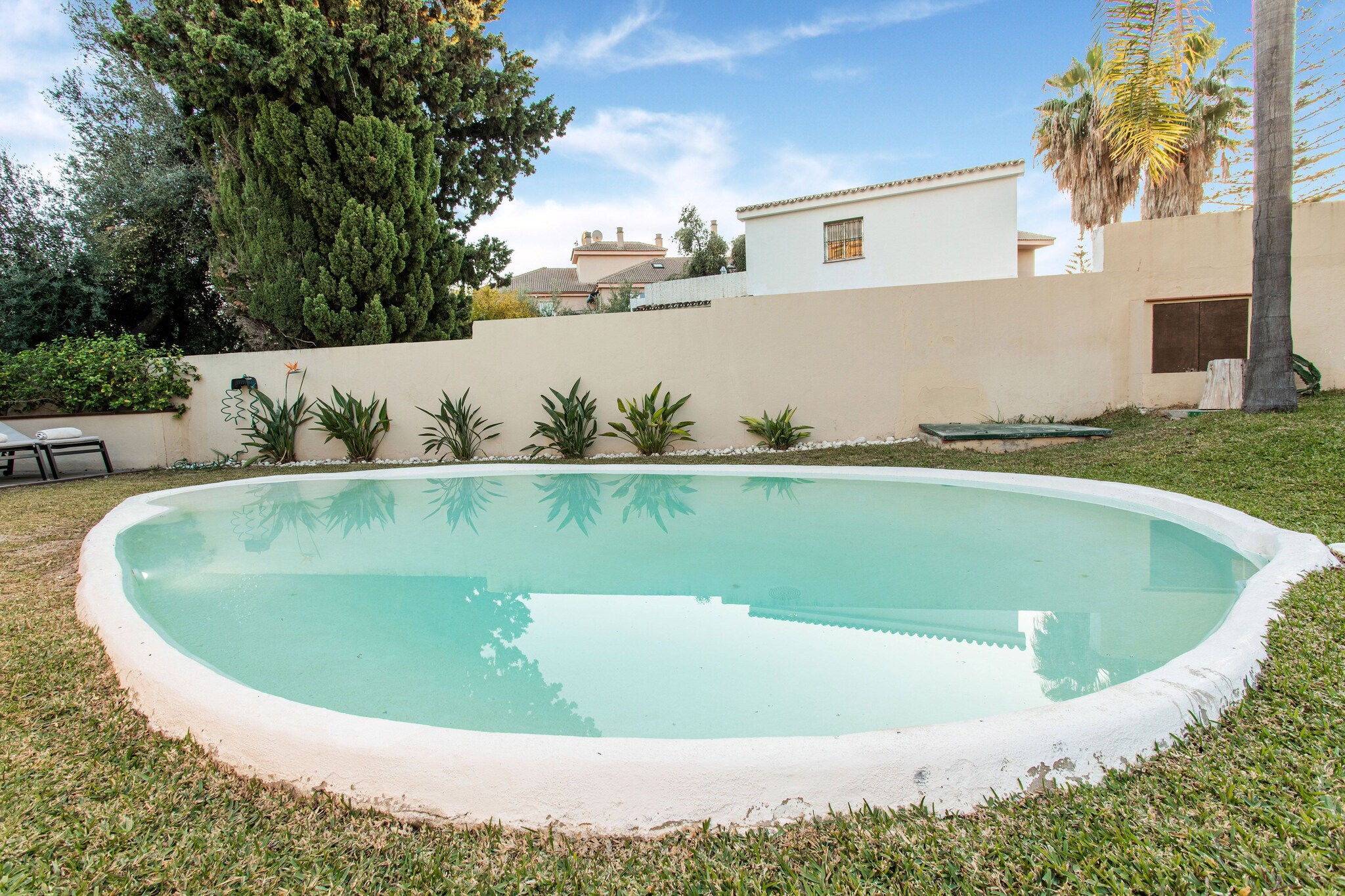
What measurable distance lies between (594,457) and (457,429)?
2220 millimetres

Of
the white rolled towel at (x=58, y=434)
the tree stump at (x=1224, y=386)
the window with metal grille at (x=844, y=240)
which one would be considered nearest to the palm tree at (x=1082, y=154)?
the window with metal grille at (x=844, y=240)

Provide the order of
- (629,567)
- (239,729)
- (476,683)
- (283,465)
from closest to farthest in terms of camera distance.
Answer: (239,729)
(476,683)
(629,567)
(283,465)

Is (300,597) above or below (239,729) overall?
below

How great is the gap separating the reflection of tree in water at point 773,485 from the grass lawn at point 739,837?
4514mm

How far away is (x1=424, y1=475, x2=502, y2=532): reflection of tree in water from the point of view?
6.39 meters

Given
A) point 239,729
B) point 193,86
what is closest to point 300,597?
point 239,729

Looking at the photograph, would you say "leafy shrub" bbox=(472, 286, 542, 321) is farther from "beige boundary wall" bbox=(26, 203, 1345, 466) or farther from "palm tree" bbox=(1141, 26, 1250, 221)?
"palm tree" bbox=(1141, 26, 1250, 221)

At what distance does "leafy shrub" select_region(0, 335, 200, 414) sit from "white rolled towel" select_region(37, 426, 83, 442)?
1289 millimetres

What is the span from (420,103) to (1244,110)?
58.3ft

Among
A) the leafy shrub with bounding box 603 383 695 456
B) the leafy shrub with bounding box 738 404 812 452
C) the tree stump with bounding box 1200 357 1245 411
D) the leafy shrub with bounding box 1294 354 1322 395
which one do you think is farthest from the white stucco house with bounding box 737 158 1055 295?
the tree stump with bounding box 1200 357 1245 411

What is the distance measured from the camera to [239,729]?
1.94 meters

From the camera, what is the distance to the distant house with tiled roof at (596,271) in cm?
3306

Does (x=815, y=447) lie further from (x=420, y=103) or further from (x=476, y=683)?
(x=420, y=103)

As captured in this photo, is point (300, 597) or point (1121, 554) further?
point (1121, 554)
